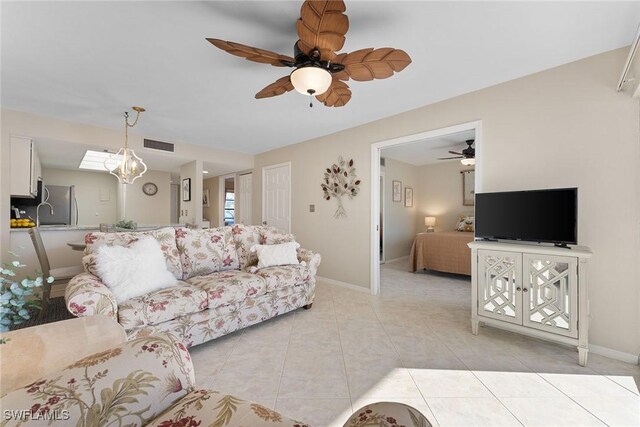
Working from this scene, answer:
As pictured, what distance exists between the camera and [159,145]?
14.4 ft

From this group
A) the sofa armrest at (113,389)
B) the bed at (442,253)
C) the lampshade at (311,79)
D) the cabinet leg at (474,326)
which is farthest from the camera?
the bed at (442,253)

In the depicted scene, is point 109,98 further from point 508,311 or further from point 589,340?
point 589,340

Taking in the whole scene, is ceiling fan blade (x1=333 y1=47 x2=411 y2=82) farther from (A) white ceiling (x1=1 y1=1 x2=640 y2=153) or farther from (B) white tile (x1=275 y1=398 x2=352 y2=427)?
(B) white tile (x1=275 y1=398 x2=352 y2=427)

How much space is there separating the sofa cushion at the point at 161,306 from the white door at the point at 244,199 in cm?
387

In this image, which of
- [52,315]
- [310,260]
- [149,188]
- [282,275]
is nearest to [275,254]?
[282,275]

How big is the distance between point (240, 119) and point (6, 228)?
3056 mm

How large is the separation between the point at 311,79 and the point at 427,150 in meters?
4.25

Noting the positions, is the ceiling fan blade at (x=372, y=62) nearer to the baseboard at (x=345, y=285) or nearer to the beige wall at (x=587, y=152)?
the beige wall at (x=587, y=152)

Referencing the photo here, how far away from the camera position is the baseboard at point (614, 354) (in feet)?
6.47

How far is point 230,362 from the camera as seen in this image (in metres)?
2.00

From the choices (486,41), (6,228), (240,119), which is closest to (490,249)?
(486,41)

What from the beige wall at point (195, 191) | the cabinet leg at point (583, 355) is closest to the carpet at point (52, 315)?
the beige wall at point (195, 191)

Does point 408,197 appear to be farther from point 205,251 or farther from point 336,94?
point 205,251

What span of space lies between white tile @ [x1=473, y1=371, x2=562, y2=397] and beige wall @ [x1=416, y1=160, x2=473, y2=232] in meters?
4.76
